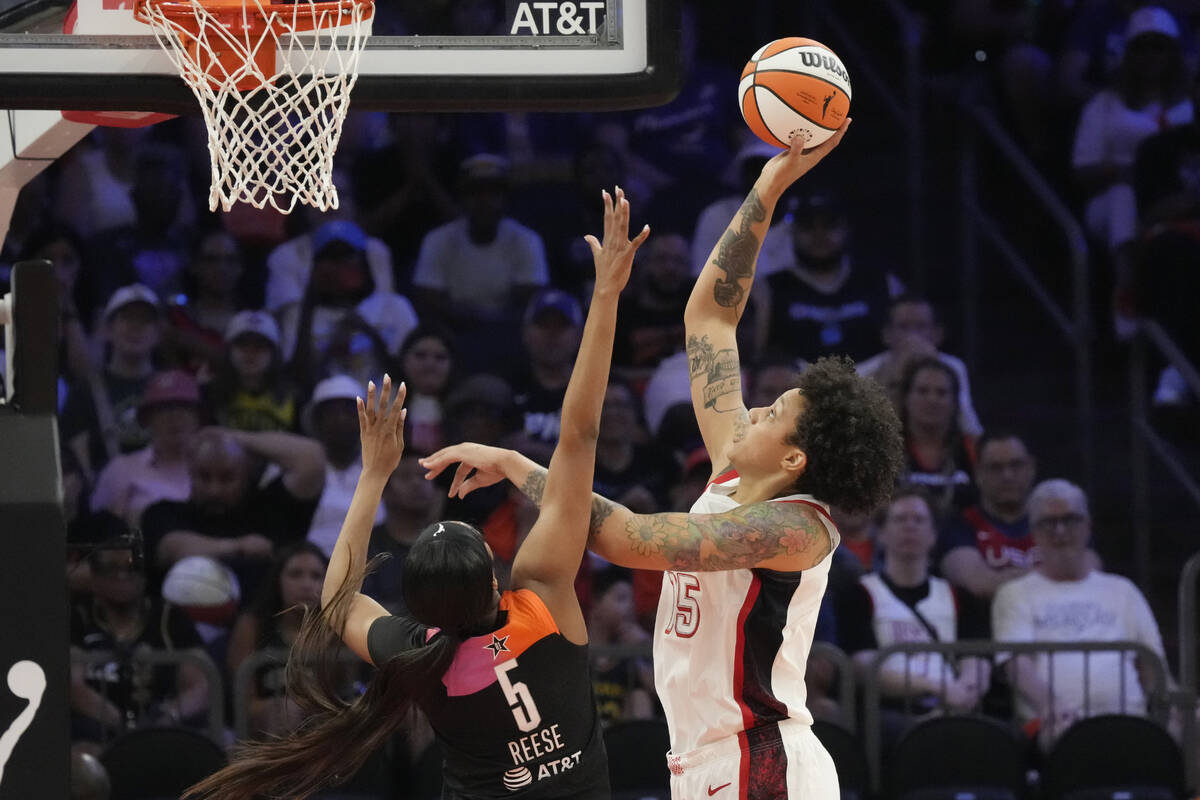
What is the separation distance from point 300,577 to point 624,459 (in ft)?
5.67

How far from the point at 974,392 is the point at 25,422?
6241mm

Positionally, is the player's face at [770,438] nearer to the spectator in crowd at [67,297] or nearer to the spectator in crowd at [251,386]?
the spectator in crowd at [251,386]

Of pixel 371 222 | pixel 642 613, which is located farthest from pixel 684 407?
pixel 371 222

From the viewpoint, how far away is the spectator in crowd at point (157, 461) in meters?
7.84

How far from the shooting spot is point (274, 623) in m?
7.37

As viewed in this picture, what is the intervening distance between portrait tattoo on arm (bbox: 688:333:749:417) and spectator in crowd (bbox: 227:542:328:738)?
3163 millimetres

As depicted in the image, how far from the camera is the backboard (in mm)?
4562

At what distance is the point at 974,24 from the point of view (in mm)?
10344

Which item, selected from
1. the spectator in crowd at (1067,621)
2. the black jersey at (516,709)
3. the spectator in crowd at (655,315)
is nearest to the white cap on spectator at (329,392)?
the spectator in crowd at (655,315)

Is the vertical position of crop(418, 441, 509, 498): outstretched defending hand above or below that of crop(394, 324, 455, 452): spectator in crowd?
above

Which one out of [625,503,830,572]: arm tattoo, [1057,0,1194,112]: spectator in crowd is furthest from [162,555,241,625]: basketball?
[1057,0,1194,112]: spectator in crowd

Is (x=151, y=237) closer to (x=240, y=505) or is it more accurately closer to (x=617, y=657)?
(x=240, y=505)

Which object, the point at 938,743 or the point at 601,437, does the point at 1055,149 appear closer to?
the point at 601,437

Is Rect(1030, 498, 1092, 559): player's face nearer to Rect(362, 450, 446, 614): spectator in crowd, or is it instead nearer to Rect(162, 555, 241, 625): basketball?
Rect(362, 450, 446, 614): spectator in crowd
